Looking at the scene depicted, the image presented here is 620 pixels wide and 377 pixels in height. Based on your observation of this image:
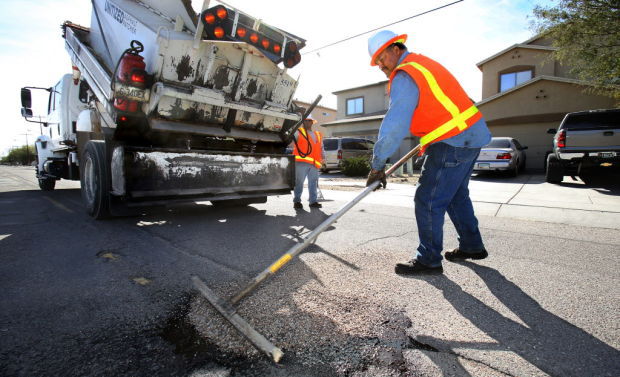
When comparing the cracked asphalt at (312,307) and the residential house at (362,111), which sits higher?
the residential house at (362,111)

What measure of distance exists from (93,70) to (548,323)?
21.0ft

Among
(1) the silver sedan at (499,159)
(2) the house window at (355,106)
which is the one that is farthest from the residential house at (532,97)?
(2) the house window at (355,106)

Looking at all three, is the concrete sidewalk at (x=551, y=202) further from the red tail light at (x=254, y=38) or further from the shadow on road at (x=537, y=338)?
the red tail light at (x=254, y=38)

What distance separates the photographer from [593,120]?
326 inches

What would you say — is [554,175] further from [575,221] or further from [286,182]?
[286,182]

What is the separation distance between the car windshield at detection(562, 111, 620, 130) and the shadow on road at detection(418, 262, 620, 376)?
27.0ft

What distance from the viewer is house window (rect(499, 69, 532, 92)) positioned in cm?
1704

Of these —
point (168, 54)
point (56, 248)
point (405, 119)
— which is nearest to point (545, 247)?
point (405, 119)

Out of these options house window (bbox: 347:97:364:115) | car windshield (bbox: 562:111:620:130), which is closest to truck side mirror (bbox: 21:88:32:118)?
car windshield (bbox: 562:111:620:130)

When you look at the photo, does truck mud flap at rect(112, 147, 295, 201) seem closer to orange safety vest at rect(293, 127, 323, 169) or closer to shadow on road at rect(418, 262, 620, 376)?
orange safety vest at rect(293, 127, 323, 169)

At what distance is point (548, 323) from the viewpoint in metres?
1.89

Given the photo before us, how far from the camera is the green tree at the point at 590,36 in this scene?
401 inches

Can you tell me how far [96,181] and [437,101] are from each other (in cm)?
429

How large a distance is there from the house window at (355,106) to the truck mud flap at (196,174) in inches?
756
